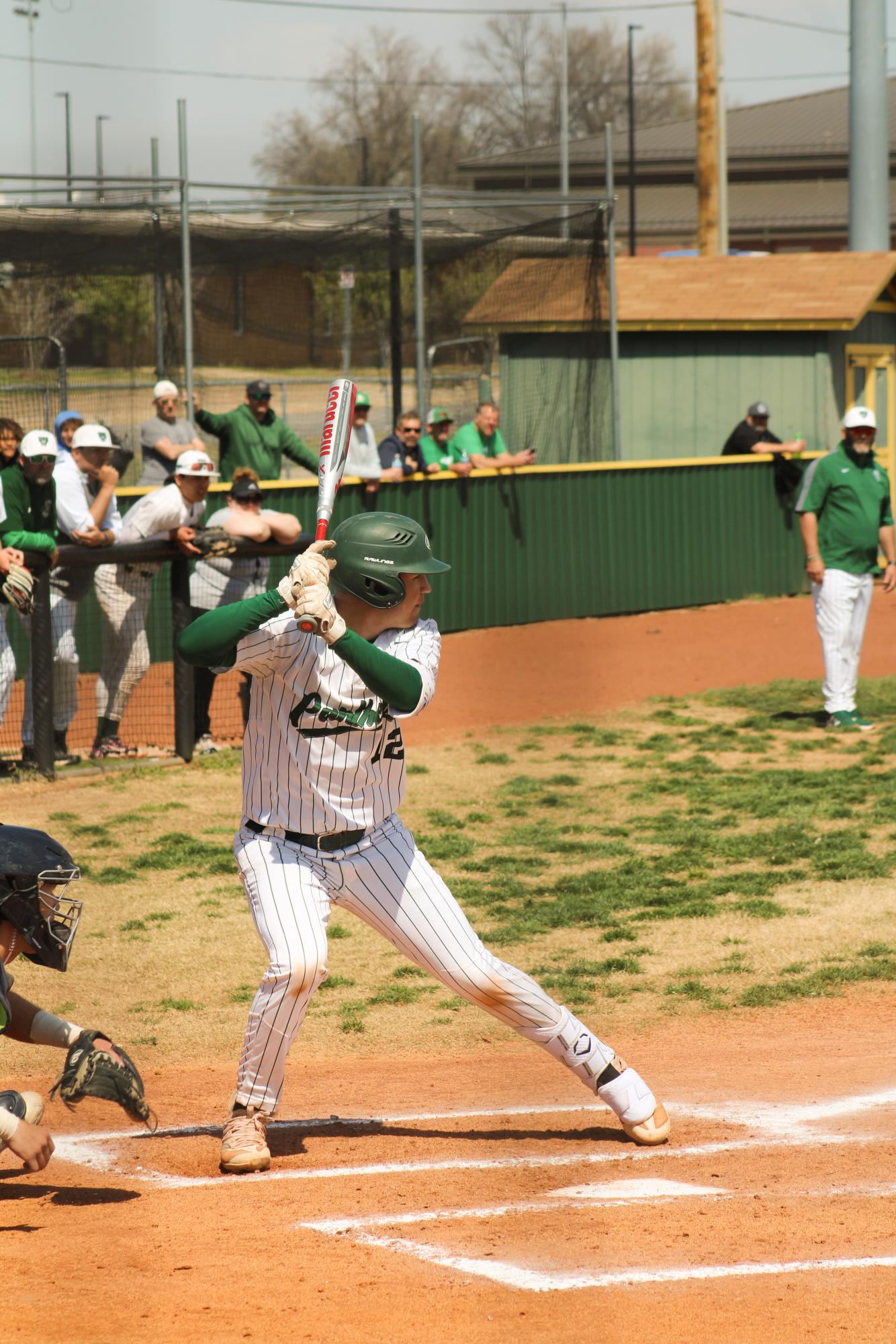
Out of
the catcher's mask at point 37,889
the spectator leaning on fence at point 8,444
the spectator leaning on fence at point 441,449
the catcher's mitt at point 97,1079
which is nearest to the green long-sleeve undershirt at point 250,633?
the catcher's mask at point 37,889

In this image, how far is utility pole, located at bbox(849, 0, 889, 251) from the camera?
1914 cm

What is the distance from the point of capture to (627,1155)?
13.9 feet

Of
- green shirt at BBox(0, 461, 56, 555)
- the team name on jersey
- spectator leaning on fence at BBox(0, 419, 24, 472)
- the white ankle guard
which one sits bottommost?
the white ankle guard

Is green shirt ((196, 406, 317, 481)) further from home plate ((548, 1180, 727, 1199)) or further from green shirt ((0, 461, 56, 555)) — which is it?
home plate ((548, 1180, 727, 1199))

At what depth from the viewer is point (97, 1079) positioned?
3.68m

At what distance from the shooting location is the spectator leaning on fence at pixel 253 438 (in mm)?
11320

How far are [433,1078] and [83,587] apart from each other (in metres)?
4.90

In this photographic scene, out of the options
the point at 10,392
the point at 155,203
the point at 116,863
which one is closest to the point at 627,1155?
the point at 116,863

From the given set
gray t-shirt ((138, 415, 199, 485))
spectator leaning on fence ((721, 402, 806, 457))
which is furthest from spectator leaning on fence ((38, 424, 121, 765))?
spectator leaning on fence ((721, 402, 806, 457))

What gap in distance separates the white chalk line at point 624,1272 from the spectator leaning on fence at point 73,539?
5.84 metres

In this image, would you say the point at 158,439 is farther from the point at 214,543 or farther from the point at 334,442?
the point at 334,442

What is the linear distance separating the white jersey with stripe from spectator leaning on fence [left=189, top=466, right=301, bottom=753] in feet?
16.7

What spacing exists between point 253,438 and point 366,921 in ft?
25.1

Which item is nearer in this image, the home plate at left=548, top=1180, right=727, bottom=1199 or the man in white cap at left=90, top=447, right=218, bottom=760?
the home plate at left=548, top=1180, right=727, bottom=1199
